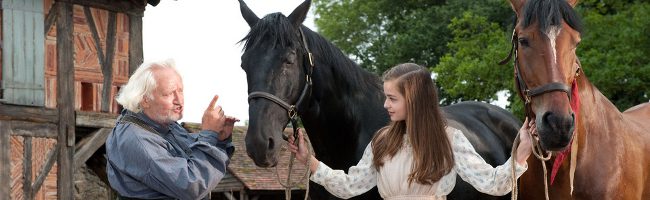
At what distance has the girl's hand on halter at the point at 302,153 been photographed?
5.39 meters

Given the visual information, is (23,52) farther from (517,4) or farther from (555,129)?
(555,129)

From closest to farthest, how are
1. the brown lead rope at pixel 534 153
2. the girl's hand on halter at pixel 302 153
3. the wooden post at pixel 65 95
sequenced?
1. the brown lead rope at pixel 534 153
2. the girl's hand on halter at pixel 302 153
3. the wooden post at pixel 65 95

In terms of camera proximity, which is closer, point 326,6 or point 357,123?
point 357,123

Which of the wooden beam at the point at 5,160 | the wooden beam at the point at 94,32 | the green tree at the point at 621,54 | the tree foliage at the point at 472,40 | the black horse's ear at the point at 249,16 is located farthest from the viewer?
the tree foliage at the point at 472,40

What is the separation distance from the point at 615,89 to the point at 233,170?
8.34m

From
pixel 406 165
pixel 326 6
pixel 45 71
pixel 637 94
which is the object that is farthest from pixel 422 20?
pixel 406 165

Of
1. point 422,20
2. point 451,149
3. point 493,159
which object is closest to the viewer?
point 451,149

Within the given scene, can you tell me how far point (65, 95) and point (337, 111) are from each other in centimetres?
1049

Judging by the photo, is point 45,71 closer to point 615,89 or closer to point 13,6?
point 13,6

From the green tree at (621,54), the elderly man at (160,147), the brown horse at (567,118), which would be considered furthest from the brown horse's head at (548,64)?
the green tree at (621,54)

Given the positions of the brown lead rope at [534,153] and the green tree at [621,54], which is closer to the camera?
the brown lead rope at [534,153]

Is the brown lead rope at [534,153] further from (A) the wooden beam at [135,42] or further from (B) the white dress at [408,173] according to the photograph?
(A) the wooden beam at [135,42]

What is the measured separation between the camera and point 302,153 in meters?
5.44

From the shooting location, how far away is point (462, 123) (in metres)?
7.18
